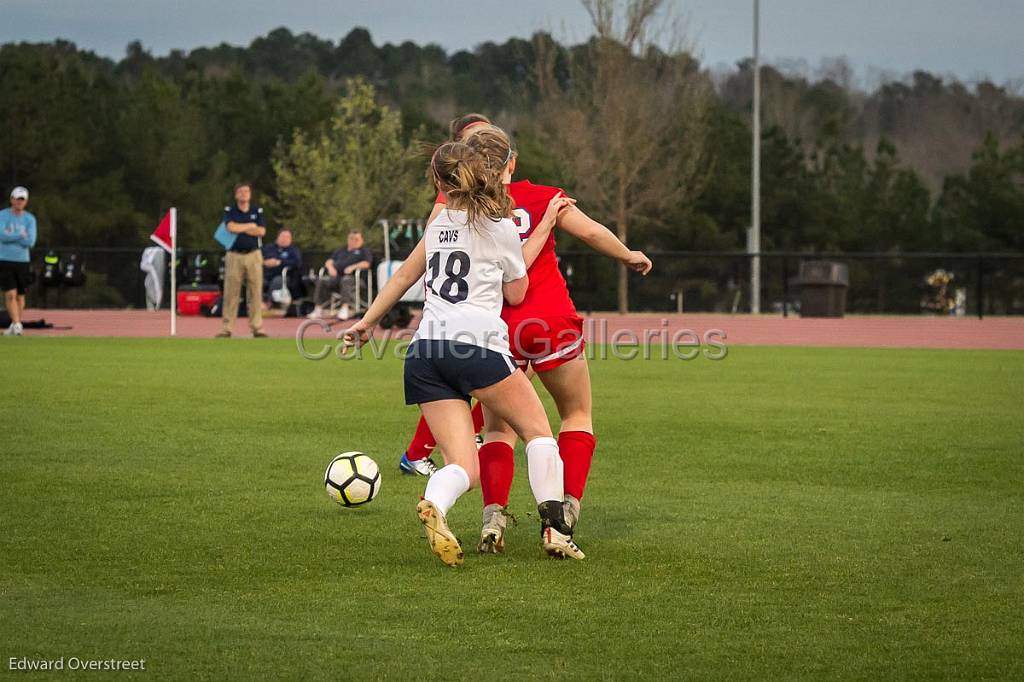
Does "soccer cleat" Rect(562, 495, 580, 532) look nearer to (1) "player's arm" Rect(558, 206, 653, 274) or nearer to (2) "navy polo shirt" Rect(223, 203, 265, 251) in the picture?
(1) "player's arm" Rect(558, 206, 653, 274)

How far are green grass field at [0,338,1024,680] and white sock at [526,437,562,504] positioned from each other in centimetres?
31

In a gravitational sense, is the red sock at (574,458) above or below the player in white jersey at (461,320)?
below

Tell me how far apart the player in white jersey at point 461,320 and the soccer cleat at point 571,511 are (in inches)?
16.8

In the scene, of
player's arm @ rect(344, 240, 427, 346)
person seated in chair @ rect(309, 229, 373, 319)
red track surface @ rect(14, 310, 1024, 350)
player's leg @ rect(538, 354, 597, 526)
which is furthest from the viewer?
person seated in chair @ rect(309, 229, 373, 319)

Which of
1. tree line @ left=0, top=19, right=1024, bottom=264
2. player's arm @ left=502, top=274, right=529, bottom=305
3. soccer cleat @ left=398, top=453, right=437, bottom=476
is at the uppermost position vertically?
tree line @ left=0, top=19, right=1024, bottom=264

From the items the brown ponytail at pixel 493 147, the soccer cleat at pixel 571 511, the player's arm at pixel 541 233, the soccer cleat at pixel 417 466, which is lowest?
the soccer cleat at pixel 417 466

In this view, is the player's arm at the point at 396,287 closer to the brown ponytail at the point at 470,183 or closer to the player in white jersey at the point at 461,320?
the player in white jersey at the point at 461,320

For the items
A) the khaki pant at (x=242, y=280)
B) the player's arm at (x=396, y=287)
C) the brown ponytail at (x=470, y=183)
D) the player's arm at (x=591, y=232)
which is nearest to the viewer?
the brown ponytail at (x=470, y=183)

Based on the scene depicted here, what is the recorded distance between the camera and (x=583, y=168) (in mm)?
40562

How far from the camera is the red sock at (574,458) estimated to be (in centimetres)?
688

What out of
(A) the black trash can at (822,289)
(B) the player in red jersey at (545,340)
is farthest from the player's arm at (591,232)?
(A) the black trash can at (822,289)

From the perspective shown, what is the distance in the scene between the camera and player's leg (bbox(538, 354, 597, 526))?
6793 mm

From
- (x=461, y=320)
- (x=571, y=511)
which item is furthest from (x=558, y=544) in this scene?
(x=461, y=320)

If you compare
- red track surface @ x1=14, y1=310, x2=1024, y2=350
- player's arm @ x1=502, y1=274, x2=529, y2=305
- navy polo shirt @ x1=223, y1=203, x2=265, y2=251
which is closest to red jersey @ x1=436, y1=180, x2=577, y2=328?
player's arm @ x1=502, y1=274, x2=529, y2=305
